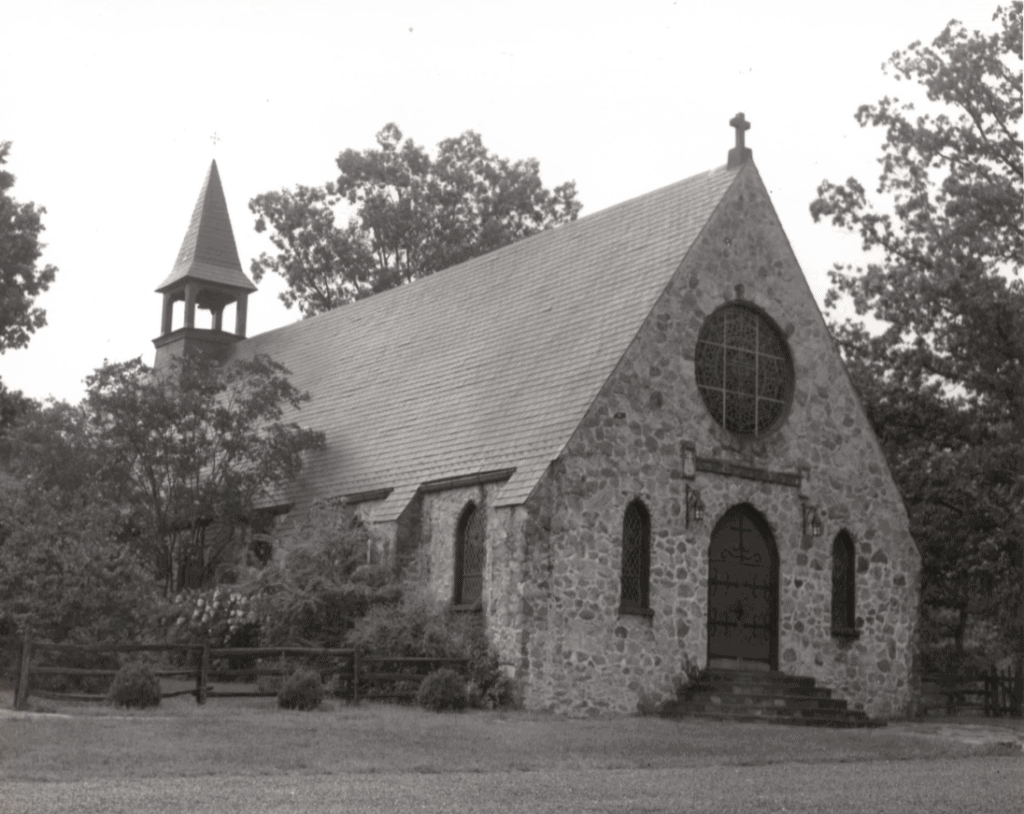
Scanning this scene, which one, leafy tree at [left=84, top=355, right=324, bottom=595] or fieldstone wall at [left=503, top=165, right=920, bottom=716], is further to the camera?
leafy tree at [left=84, top=355, right=324, bottom=595]

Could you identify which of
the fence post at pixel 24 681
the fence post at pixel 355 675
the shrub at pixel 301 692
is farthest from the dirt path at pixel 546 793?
the fence post at pixel 355 675

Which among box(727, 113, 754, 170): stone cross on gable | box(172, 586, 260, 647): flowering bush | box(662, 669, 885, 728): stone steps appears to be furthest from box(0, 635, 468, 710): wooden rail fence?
box(727, 113, 754, 170): stone cross on gable

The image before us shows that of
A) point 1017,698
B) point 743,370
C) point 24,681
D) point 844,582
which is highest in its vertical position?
point 743,370

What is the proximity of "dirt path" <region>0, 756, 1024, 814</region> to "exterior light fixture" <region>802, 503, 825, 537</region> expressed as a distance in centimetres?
1066

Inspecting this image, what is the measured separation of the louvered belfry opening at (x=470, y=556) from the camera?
86.5ft

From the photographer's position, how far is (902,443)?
110 ft

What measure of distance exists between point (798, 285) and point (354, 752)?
48.7 feet

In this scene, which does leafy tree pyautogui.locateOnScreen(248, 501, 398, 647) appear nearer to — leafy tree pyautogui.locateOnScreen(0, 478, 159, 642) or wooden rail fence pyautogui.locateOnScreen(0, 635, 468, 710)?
wooden rail fence pyautogui.locateOnScreen(0, 635, 468, 710)

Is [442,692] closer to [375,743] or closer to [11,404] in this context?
[375,743]

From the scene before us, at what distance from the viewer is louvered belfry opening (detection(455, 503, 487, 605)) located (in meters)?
26.4

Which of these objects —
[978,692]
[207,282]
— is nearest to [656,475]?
[978,692]

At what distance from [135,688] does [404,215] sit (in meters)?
33.9

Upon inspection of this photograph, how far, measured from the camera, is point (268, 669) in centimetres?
2328

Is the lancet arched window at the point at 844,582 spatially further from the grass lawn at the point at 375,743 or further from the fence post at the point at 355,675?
the fence post at the point at 355,675
